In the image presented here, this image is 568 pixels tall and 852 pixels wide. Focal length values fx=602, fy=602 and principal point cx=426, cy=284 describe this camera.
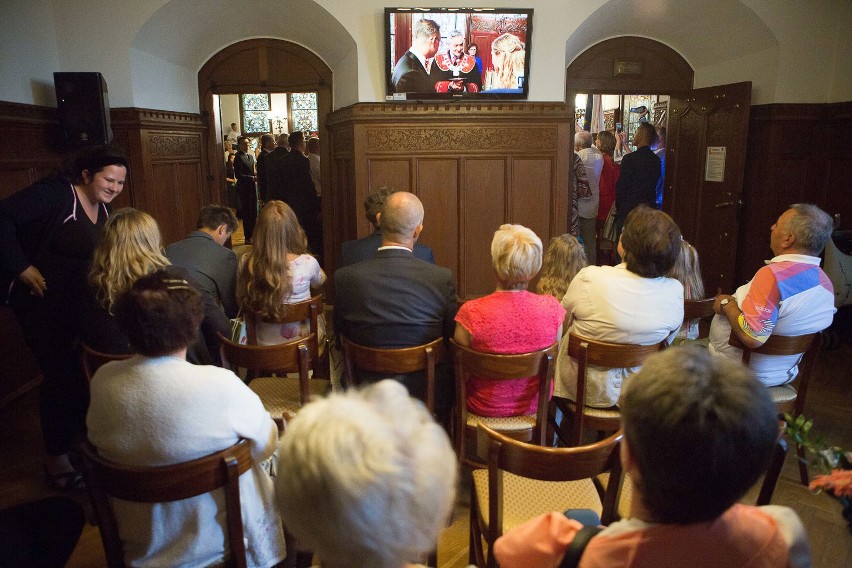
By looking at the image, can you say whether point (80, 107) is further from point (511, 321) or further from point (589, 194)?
point (589, 194)

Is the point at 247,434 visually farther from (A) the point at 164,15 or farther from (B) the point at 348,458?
(A) the point at 164,15

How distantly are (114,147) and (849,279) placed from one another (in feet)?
16.7

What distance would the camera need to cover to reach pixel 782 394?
274cm

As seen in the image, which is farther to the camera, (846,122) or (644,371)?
(846,122)

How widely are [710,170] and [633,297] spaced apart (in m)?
3.87

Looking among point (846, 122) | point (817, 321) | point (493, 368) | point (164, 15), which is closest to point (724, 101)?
point (846, 122)

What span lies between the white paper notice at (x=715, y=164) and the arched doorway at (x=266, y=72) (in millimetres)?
3603

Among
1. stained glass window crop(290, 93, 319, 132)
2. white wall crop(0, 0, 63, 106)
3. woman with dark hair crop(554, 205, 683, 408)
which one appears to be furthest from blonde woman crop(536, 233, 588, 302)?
stained glass window crop(290, 93, 319, 132)

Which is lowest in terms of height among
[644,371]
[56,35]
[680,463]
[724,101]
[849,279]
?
[849,279]

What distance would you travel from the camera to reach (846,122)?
5.09 meters

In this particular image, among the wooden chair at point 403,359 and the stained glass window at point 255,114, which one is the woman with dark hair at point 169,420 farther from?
the stained glass window at point 255,114

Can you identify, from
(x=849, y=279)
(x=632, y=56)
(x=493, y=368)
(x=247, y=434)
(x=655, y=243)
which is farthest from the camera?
(x=632, y=56)

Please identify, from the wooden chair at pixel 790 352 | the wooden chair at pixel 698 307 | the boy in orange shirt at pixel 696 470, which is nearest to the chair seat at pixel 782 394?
the wooden chair at pixel 790 352

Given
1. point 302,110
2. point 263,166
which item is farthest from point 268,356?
point 302,110
